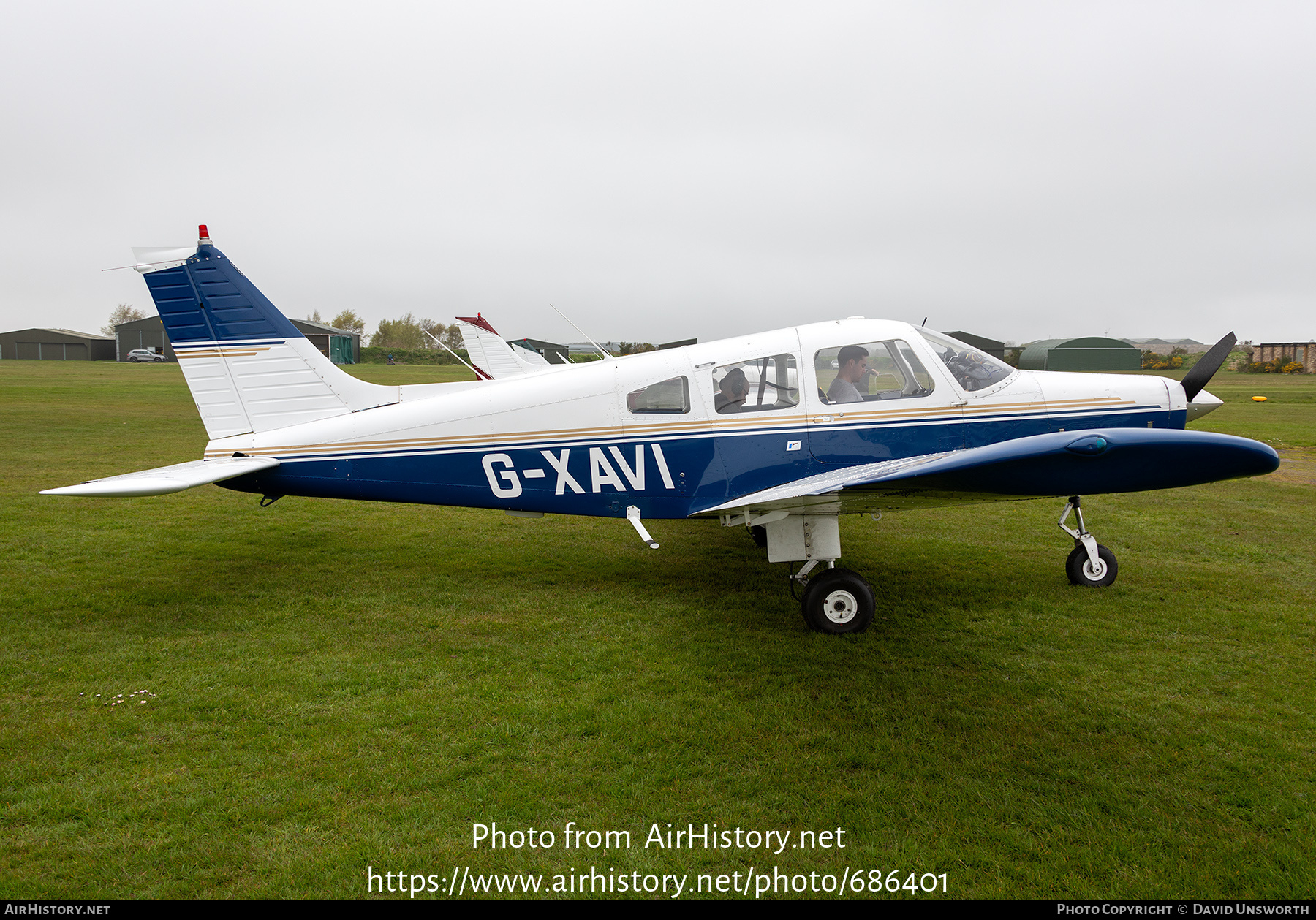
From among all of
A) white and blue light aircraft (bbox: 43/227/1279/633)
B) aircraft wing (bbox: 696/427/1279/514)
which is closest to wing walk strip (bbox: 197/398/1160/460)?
white and blue light aircraft (bbox: 43/227/1279/633)

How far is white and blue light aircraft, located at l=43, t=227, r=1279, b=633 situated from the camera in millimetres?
5738

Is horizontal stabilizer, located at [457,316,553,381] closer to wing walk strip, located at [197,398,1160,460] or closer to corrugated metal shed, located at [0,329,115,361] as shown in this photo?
wing walk strip, located at [197,398,1160,460]

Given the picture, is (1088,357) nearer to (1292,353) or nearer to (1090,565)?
(1292,353)

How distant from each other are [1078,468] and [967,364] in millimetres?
2289

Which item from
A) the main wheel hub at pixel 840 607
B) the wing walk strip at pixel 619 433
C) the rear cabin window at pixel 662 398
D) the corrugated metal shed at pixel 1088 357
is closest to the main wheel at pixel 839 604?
the main wheel hub at pixel 840 607

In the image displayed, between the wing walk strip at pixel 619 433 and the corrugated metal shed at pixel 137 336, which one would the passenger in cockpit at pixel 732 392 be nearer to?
the wing walk strip at pixel 619 433

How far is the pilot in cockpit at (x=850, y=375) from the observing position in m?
5.80

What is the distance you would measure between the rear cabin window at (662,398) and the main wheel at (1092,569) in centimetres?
393

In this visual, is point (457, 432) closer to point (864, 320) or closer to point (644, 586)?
point (644, 586)

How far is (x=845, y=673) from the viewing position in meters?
4.84

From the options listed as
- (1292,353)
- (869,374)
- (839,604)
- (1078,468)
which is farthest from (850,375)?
(1292,353)

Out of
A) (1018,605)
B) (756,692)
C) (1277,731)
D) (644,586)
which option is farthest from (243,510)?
(1277,731)

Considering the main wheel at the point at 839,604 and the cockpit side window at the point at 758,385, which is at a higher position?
the cockpit side window at the point at 758,385

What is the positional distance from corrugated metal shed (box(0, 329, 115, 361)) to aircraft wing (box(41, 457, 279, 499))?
91.2m
